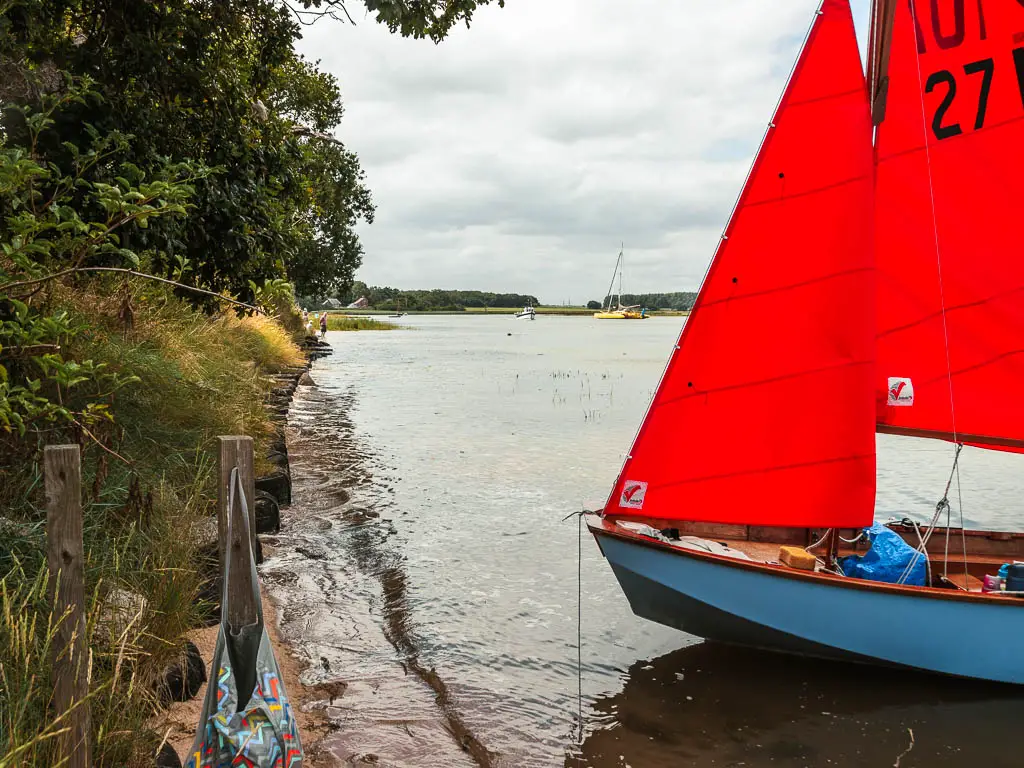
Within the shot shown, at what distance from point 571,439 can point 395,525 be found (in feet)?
29.5

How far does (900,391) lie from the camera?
7.29 metres

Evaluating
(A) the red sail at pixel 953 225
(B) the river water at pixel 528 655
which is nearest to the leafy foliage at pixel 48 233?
Answer: (B) the river water at pixel 528 655

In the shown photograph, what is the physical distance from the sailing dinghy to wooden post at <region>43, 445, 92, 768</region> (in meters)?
3.98

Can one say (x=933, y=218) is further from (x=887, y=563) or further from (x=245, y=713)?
(x=245, y=713)

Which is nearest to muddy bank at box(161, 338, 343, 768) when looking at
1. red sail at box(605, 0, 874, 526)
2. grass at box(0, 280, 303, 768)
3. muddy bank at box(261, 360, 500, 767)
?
muddy bank at box(261, 360, 500, 767)

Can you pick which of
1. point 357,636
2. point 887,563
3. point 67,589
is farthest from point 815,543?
point 67,589

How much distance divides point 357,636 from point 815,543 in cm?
432

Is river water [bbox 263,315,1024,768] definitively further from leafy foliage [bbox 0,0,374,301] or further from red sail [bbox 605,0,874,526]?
leafy foliage [bbox 0,0,374,301]

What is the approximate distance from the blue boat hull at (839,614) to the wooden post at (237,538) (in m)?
3.22

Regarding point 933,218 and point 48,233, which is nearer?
point 48,233

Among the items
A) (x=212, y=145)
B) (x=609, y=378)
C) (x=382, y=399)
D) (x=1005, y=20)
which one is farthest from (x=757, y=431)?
(x=609, y=378)

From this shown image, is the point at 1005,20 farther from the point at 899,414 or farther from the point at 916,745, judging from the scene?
the point at 916,745

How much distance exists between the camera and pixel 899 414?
731 centimetres

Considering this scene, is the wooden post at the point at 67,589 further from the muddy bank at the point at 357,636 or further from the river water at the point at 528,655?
the river water at the point at 528,655
